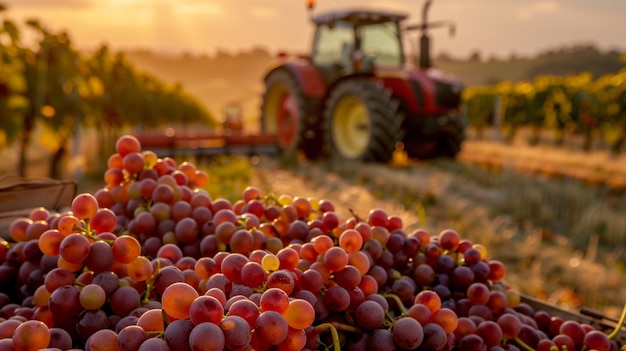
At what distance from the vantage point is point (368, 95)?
316 inches

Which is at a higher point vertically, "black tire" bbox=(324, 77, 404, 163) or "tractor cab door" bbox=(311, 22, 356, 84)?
"tractor cab door" bbox=(311, 22, 356, 84)

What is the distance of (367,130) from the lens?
8.53 m

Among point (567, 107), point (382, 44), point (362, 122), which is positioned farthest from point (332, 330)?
point (567, 107)

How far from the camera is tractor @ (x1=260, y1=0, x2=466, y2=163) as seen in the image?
821 cm

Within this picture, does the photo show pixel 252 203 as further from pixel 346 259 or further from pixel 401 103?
pixel 401 103

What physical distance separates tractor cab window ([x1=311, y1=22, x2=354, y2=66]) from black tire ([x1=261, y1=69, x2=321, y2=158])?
587mm

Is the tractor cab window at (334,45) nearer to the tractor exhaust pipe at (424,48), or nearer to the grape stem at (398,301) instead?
the tractor exhaust pipe at (424,48)

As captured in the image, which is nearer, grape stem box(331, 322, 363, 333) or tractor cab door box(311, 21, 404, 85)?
grape stem box(331, 322, 363, 333)

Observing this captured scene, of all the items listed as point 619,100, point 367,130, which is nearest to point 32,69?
point 367,130

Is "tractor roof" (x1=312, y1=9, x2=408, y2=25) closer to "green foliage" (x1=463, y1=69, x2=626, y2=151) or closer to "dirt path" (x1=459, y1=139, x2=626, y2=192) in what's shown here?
"dirt path" (x1=459, y1=139, x2=626, y2=192)

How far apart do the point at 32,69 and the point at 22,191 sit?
29.2ft

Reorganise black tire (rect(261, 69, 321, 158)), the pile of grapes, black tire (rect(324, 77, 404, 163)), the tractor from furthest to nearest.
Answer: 1. black tire (rect(261, 69, 321, 158))
2. the tractor
3. black tire (rect(324, 77, 404, 163))
4. the pile of grapes

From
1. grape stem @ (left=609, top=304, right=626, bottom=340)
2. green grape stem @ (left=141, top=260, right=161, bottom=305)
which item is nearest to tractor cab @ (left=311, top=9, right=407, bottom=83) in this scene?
grape stem @ (left=609, top=304, right=626, bottom=340)

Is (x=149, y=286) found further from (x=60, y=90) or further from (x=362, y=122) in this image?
(x=60, y=90)
